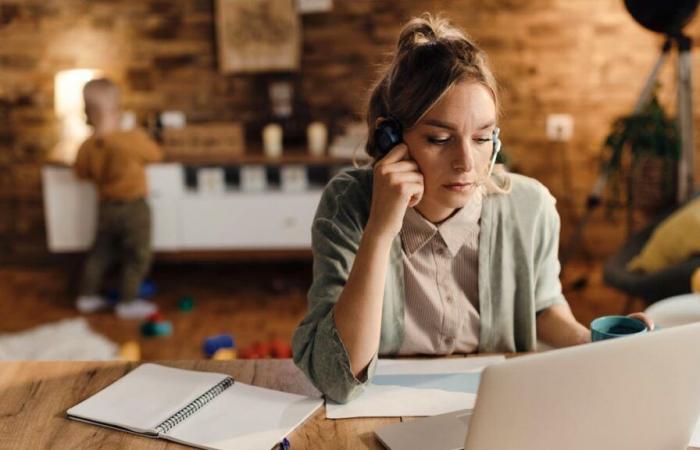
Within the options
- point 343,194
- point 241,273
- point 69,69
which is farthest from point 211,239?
point 343,194

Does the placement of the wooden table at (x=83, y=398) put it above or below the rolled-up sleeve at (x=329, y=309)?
below

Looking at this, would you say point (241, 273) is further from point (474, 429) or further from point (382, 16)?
point (474, 429)

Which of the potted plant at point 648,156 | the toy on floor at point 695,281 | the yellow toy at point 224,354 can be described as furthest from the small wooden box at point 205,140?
the toy on floor at point 695,281

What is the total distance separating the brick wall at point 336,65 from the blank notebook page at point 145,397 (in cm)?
286

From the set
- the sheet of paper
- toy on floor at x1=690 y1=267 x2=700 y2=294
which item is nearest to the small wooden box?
toy on floor at x1=690 y1=267 x2=700 y2=294

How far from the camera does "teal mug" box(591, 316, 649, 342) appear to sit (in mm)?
1203

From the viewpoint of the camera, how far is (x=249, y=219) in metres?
3.99

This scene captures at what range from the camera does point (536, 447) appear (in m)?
0.96

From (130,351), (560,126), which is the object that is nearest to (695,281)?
(560,126)

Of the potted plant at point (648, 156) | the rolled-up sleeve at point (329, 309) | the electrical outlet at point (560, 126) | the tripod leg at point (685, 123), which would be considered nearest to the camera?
the rolled-up sleeve at point (329, 309)

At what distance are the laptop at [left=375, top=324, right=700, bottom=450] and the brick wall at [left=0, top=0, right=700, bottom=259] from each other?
3.13 m

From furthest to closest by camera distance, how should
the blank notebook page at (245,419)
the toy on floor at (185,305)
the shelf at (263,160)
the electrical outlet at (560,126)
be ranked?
1. the electrical outlet at (560,126)
2. the shelf at (263,160)
3. the toy on floor at (185,305)
4. the blank notebook page at (245,419)

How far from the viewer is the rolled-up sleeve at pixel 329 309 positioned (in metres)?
1.28

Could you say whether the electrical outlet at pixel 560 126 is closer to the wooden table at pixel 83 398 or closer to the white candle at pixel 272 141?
the white candle at pixel 272 141
